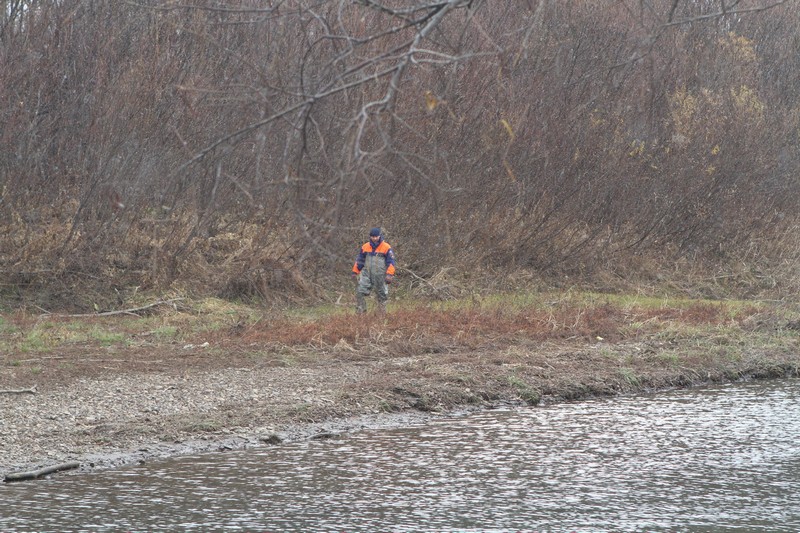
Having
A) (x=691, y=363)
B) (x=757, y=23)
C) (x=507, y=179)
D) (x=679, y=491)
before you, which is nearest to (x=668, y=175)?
(x=507, y=179)

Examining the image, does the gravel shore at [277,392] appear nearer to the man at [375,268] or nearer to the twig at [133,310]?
the man at [375,268]

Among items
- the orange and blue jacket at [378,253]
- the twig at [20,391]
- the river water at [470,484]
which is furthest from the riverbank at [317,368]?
the orange and blue jacket at [378,253]

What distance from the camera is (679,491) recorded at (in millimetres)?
8984

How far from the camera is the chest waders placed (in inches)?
733

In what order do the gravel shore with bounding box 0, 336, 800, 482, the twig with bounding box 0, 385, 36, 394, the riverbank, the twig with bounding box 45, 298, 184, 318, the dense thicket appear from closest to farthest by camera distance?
the gravel shore with bounding box 0, 336, 800, 482
the riverbank
the twig with bounding box 0, 385, 36, 394
the twig with bounding box 45, 298, 184, 318
the dense thicket

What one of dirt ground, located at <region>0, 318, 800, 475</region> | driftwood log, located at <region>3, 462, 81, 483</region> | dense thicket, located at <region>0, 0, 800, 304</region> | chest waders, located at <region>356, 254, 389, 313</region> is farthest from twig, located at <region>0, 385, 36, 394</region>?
chest waders, located at <region>356, 254, 389, 313</region>

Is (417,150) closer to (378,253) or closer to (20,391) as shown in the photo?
(378,253)

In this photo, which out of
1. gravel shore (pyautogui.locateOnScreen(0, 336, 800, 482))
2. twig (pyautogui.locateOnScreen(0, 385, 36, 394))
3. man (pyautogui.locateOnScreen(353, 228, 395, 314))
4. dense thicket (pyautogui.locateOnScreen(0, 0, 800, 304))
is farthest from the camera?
dense thicket (pyautogui.locateOnScreen(0, 0, 800, 304))

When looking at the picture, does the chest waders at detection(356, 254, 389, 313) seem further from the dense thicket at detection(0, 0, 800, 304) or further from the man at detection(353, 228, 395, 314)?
the dense thicket at detection(0, 0, 800, 304)

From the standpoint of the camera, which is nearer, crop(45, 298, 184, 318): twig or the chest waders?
the chest waders

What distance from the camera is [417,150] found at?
76.8 ft

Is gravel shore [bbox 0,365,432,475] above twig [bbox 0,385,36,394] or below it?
below

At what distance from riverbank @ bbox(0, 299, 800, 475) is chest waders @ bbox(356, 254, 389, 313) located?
458 millimetres

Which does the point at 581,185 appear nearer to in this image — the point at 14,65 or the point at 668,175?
the point at 668,175
